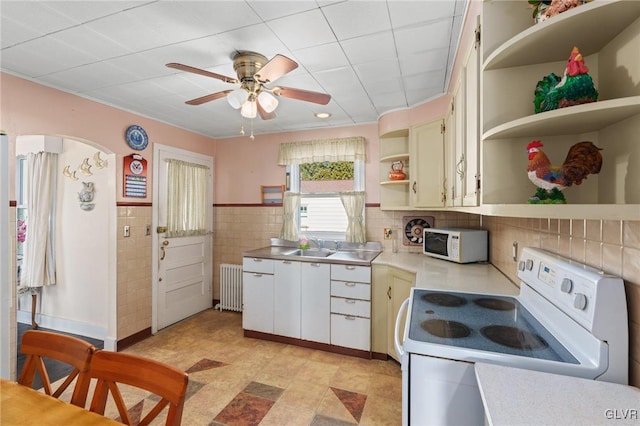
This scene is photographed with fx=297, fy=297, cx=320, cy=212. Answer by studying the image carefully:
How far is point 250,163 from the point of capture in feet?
13.0

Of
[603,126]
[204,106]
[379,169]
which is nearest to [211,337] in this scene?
[204,106]

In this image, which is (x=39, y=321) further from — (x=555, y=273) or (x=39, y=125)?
(x=555, y=273)

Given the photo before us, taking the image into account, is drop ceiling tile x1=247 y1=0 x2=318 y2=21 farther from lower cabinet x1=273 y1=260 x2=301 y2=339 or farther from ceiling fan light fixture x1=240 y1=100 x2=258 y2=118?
lower cabinet x1=273 y1=260 x2=301 y2=339

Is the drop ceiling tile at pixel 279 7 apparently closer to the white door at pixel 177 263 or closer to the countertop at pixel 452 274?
the countertop at pixel 452 274

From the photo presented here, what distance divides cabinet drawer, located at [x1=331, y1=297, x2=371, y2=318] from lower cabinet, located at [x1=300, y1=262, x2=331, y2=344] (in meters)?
0.07

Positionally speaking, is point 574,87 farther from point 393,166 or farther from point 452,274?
point 393,166

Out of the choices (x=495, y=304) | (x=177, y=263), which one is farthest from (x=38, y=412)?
(x=177, y=263)

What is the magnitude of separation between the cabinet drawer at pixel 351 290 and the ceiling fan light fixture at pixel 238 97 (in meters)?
1.76

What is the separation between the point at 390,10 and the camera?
1.50 m

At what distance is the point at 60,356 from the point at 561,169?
197 cm

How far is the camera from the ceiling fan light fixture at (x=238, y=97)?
6.19 ft

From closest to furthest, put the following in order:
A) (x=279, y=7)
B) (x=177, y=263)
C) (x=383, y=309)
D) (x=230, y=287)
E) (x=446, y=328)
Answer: (x=446, y=328)
(x=279, y=7)
(x=383, y=309)
(x=177, y=263)
(x=230, y=287)

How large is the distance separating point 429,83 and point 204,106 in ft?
6.73

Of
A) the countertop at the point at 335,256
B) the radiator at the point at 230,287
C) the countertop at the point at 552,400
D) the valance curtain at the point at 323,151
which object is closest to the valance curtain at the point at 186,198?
the radiator at the point at 230,287
